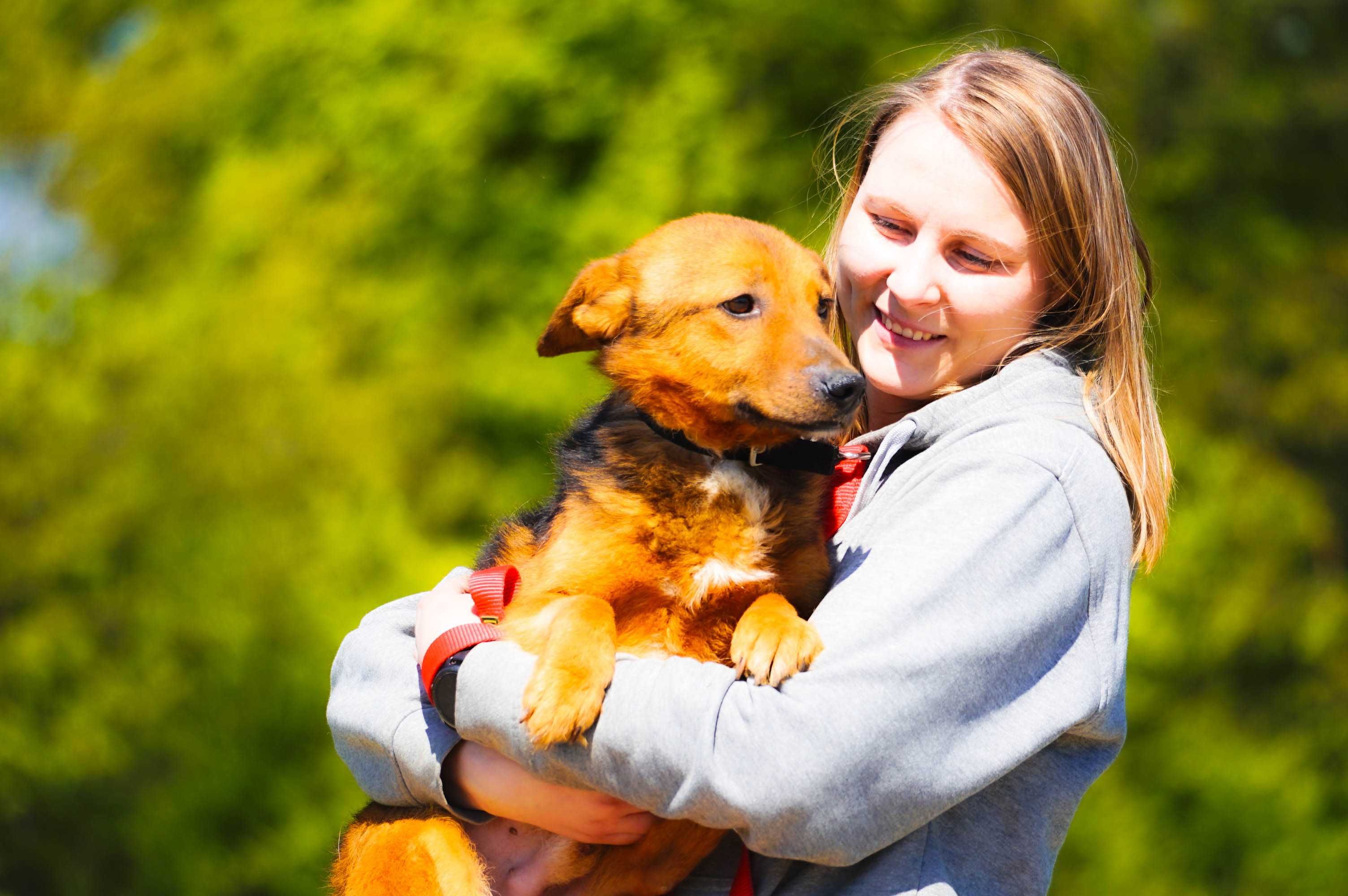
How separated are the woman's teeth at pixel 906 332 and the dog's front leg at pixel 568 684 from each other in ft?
3.26

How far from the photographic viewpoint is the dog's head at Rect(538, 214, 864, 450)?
9.06 ft

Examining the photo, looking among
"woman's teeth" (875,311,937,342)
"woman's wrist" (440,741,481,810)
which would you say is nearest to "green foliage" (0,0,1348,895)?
"woman's teeth" (875,311,937,342)

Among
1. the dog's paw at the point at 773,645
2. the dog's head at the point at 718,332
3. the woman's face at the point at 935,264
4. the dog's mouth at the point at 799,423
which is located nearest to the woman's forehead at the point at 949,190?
the woman's face at the point at 935,264

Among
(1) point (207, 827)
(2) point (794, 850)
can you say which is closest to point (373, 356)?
(1) point (207, 827)

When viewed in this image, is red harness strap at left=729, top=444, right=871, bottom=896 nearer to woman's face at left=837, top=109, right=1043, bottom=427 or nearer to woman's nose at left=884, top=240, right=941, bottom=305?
woman's face at left=837, top=109, right=1043, bottom=427

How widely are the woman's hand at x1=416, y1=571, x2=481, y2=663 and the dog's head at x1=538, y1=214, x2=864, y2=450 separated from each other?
62cm

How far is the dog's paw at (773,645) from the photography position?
2.19 metres

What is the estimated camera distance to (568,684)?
2.16m

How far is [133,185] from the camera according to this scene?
24.1ft

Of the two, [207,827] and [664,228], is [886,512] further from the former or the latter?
[207,827]

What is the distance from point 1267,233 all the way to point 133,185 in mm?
6929

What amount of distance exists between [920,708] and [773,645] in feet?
1.06

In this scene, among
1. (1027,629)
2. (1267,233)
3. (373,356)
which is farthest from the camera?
(1267,233)

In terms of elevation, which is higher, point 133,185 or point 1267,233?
point 133,185
